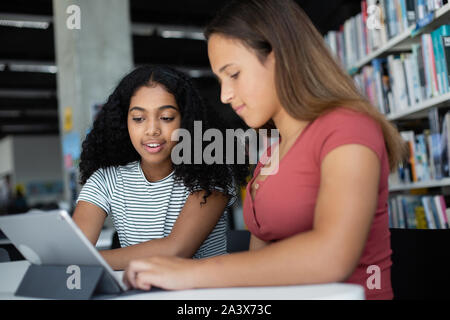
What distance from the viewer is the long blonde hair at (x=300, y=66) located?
104 cm

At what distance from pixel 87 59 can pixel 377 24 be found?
8.88ft

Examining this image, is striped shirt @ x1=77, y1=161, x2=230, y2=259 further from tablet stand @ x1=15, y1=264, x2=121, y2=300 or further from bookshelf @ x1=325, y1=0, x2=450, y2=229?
bookshelf @ x1=325, y1=0, x2=450, y2=229

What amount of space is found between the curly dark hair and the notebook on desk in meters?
0.59

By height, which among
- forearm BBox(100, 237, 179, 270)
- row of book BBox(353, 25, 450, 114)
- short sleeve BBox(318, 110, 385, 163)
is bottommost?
forearm BBox(100, 237, 179, 270)

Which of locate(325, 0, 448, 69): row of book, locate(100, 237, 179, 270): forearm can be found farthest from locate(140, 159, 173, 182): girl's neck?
locate(325, 0, 448, 69): row of book

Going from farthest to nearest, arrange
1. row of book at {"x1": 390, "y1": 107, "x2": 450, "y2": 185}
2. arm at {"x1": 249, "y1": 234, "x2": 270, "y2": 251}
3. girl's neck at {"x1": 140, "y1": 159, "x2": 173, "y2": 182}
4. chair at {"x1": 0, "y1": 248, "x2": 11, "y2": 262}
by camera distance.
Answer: row of book at {"x1": 390, "y1": 107, "x2": 450, "y2": 185} → chair at {"x1": 0, "y1": 248, "x2": 11, "y2": 262} → girl's neck at {"x1": 140, "y1": 159, "x2": 173, "y2": 182} → arm at {"x1": 249, "y1": 234, "x2": 270, "y2": 251}

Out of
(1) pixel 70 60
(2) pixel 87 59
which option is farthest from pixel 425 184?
(1) pixel 70 60

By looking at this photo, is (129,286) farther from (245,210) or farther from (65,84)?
(65,84)

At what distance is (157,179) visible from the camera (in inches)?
66.9

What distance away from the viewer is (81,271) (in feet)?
3.09

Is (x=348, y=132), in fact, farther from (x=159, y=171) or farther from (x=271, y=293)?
(x=159, y=171)

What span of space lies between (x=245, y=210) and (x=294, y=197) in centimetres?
20

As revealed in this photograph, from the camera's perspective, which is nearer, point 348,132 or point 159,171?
point 348,132

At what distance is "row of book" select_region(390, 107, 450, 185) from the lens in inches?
92.8
